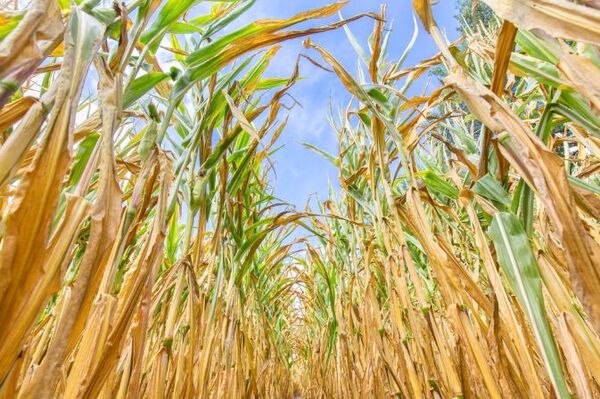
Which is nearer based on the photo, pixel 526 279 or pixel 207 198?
pixel 526 279

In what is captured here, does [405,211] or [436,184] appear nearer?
[405,211]

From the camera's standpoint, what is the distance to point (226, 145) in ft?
2.03

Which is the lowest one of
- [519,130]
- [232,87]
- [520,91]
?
[519,130]

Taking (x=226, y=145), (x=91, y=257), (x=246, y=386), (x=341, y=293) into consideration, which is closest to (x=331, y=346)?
(x=341, y=293)

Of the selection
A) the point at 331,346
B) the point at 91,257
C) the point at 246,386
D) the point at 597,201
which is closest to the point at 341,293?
the point at 331,346

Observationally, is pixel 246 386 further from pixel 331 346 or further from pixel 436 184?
pixel 436 184

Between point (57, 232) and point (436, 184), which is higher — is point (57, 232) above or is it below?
below

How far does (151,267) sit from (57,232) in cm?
13

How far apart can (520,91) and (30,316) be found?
3.88 feet

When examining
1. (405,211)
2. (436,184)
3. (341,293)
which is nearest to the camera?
(405,211)

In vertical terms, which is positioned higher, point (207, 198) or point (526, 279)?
point (207, 198)

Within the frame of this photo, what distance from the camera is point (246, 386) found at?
90 cm

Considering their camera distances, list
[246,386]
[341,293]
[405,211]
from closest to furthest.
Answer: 1. [405,211]
2. [246,386]
3. [341,293]

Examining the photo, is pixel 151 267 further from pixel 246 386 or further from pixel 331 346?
pixel 331 346
